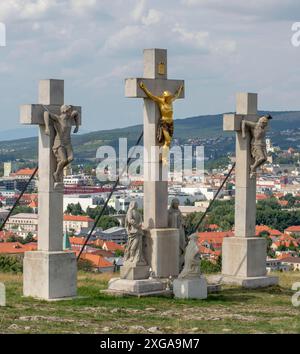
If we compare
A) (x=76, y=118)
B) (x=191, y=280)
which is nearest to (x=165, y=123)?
(x=76, y=118)

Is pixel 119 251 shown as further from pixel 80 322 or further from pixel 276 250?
pixel 80 322

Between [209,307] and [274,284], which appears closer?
[209,307]

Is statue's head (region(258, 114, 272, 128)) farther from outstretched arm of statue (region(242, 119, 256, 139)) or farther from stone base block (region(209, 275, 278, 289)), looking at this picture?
stone base block (region(209, 275, 278, 289))

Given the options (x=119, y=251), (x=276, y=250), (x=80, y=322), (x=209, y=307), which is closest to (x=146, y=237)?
(x=209, y=307)

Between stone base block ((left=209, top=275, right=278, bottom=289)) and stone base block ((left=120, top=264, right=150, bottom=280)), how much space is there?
3.48m

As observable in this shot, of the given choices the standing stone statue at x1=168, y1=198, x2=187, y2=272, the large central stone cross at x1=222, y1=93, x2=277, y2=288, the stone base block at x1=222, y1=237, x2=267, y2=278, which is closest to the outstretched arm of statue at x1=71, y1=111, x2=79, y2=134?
the standing stone statue at x1=168, y1=198, x2=187, y2=272

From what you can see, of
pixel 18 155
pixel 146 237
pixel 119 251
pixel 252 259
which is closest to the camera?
pixel 146 237

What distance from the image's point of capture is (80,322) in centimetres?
1789

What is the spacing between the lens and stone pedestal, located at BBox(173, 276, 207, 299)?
22.0 m

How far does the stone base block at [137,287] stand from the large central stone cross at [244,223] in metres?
3.58

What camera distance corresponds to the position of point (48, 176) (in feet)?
70.8
